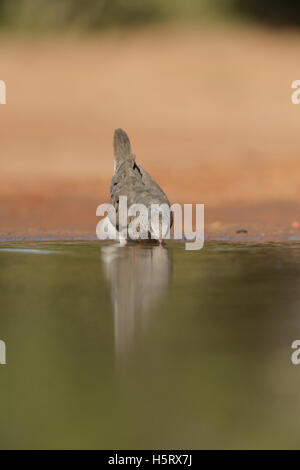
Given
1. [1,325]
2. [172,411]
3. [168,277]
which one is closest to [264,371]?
[172,411]

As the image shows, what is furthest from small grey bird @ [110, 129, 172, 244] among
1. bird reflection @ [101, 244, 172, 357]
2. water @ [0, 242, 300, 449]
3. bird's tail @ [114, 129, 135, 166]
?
water @ [0, 242, 300, 449]

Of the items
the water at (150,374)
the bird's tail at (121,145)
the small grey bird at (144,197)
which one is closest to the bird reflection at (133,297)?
the water at (150,374)

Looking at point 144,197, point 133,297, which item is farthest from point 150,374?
point 144,197

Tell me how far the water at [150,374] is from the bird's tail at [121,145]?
40601 millimetres

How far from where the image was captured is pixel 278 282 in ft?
27.7

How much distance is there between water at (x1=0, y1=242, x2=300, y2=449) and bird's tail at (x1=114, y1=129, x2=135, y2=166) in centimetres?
4060

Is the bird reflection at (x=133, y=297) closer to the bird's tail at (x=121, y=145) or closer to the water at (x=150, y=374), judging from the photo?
the water at (x=150, y=374)

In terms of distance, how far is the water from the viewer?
Answer: 82.4 inches

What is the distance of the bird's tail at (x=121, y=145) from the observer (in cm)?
4591

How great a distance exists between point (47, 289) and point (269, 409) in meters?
5.73

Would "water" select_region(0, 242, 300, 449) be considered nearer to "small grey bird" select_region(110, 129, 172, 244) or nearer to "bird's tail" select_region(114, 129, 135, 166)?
"small grey bird" select_region(110, 129, 172, 244)

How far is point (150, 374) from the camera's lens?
9.32 ft

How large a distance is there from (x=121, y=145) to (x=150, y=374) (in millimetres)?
45672

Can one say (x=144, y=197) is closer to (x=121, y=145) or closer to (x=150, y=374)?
(x=121, y=145)
